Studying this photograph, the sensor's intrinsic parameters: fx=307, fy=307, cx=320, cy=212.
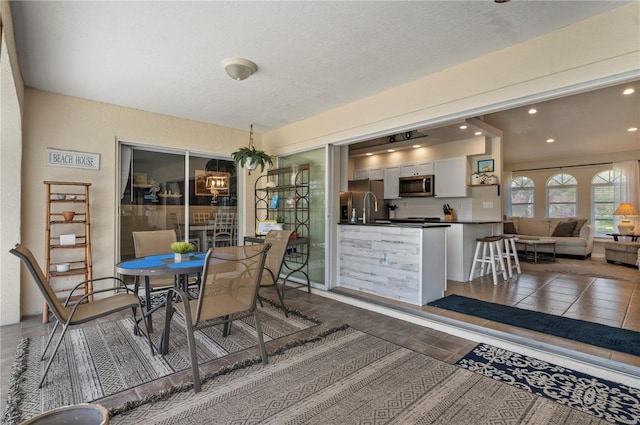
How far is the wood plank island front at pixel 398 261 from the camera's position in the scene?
3586 millimetres

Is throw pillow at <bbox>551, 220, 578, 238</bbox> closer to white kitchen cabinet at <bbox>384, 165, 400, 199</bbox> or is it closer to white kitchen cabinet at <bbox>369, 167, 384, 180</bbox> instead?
white kitchen cabinet at <bbox>384, 165, 400, 199</bbox>

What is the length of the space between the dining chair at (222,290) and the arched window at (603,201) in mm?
9813

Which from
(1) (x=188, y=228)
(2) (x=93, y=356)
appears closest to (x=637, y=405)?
(2) (x=93, y=356)

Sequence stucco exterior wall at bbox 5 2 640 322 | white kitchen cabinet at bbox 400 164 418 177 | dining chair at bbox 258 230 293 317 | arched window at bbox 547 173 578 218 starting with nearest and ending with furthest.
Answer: stucco exterior wall at bbox 5 2 640 322 < dining chair at bbox 258 230 293 317 < white kitchen cabinet at bbox 400 164 418 177 < arched window at bbox 547 173 578 218

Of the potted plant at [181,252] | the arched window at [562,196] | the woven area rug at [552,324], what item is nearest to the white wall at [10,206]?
the potted plant at [181,252]

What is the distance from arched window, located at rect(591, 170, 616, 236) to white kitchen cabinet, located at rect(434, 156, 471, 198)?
4.77 metres

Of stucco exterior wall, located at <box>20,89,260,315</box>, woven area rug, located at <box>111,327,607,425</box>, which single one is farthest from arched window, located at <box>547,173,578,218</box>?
stucco exterior wall, located at <box>20,89,260,315</box>

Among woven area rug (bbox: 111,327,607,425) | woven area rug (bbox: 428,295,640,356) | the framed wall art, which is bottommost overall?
woven area rug (bbox: 111,327,607,425)

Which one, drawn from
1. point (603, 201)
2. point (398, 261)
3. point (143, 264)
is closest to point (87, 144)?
point (143, 264)

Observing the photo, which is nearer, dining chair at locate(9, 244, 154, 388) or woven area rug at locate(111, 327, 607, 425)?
woven area rug at locate(111, 327, 607, 425)

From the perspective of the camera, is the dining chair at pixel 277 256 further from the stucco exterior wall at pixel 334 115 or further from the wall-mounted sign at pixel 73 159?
the wall-mounted sign at pixel 73 159

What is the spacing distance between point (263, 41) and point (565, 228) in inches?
328

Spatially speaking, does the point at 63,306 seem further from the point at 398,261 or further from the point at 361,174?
the point at 361,174

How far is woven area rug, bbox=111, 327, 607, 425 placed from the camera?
70.0 inches
